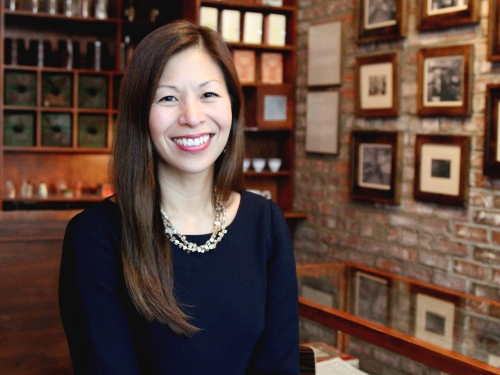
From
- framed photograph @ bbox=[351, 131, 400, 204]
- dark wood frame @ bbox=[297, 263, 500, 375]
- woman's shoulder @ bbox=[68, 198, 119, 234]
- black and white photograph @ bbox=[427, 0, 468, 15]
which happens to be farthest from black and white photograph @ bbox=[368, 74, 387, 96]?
woman's shoulder @ bbox=[68, 198, 119, 234]

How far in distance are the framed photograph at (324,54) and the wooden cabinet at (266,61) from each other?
0.71 ft

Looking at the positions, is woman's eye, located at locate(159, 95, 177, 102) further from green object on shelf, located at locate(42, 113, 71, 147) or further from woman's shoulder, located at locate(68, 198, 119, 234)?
green object on shelf, located at locate(42, 113, 71, 147)

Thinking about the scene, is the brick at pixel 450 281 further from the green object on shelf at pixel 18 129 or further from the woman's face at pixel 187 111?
the green object on shelf at pixel 18 129

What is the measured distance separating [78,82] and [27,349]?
3208 millimetres

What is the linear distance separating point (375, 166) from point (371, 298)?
5.30ft

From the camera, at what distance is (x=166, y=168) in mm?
1581

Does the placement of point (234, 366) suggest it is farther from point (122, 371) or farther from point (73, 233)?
point (73, 233)

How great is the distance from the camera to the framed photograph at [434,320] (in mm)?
1935

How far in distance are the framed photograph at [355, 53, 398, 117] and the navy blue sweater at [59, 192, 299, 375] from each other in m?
2.26

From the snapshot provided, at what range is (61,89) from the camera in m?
5.14

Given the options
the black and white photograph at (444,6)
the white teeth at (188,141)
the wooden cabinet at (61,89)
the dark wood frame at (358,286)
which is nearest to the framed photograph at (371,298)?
the dark wood frame at (358,286)

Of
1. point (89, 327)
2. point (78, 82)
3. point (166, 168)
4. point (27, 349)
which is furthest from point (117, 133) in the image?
point (78, 82)

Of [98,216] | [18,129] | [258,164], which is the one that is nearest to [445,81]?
[258,164]

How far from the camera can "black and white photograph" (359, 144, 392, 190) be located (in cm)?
383
